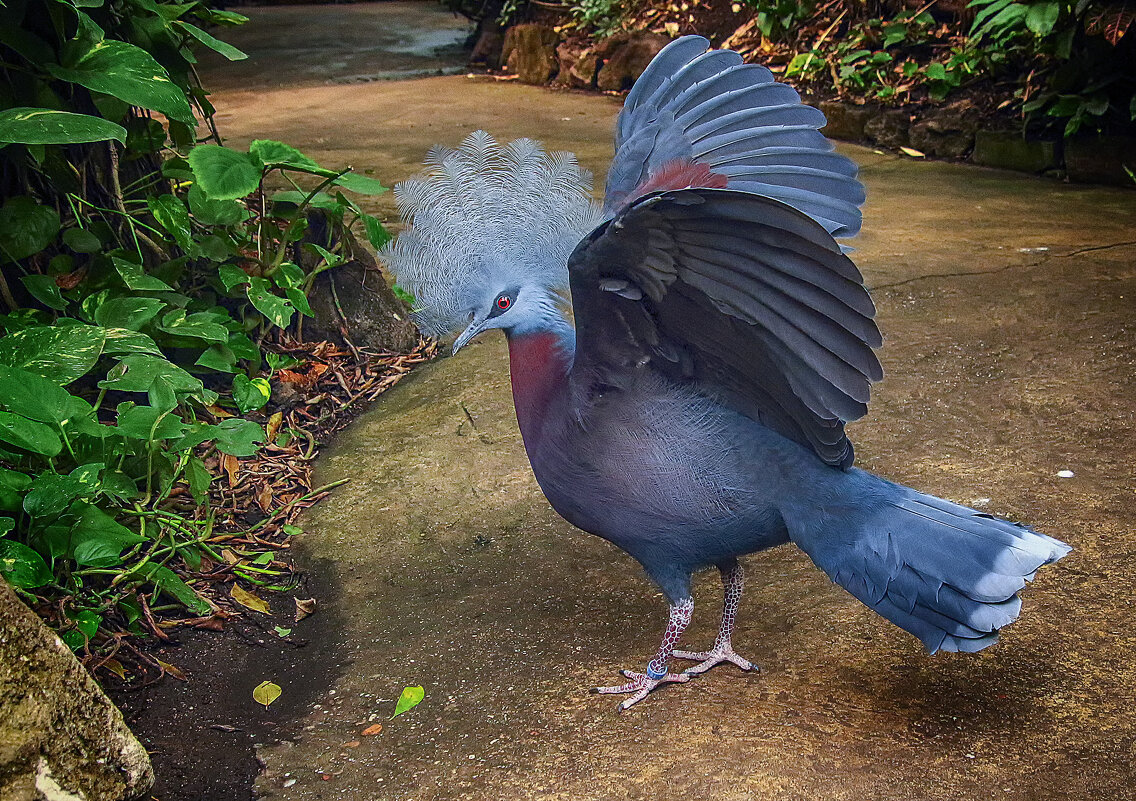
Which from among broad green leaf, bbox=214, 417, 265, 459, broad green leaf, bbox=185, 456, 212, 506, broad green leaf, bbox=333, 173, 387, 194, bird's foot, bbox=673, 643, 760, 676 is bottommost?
bird's foot, bbox=673, 643, 760, 676

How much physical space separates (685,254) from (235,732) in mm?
1496

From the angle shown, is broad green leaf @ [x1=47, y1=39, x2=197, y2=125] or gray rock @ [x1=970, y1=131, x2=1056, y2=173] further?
gray rock @ [x1=970, y1=131, x2=1056, y2=173]

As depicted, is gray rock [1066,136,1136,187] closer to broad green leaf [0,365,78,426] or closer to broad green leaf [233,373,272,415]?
broad green leaf [233,373,272,415]

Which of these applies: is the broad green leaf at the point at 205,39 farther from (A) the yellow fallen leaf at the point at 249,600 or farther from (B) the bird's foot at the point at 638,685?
(B) the bird's foot at the point at 638,685

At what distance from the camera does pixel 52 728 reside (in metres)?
1.86

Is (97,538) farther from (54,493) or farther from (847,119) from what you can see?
(847,119)

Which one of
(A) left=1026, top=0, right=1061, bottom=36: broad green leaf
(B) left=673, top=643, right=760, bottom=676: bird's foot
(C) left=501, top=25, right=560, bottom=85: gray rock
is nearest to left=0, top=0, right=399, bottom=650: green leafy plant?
(B) left=673, top=643, right=760, bottom=676: bird's foot

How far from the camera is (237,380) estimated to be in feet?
10.9

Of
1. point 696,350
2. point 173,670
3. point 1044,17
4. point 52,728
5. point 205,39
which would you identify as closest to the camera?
point 52,728

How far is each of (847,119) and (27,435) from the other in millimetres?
6508

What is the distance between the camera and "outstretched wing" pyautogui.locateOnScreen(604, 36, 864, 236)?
7.77 ft

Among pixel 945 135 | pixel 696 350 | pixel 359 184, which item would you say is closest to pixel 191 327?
pixel 359 184

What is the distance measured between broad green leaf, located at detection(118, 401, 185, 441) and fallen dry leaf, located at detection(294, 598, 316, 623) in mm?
568

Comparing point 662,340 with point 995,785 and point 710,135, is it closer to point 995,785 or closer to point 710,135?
point 710,135
